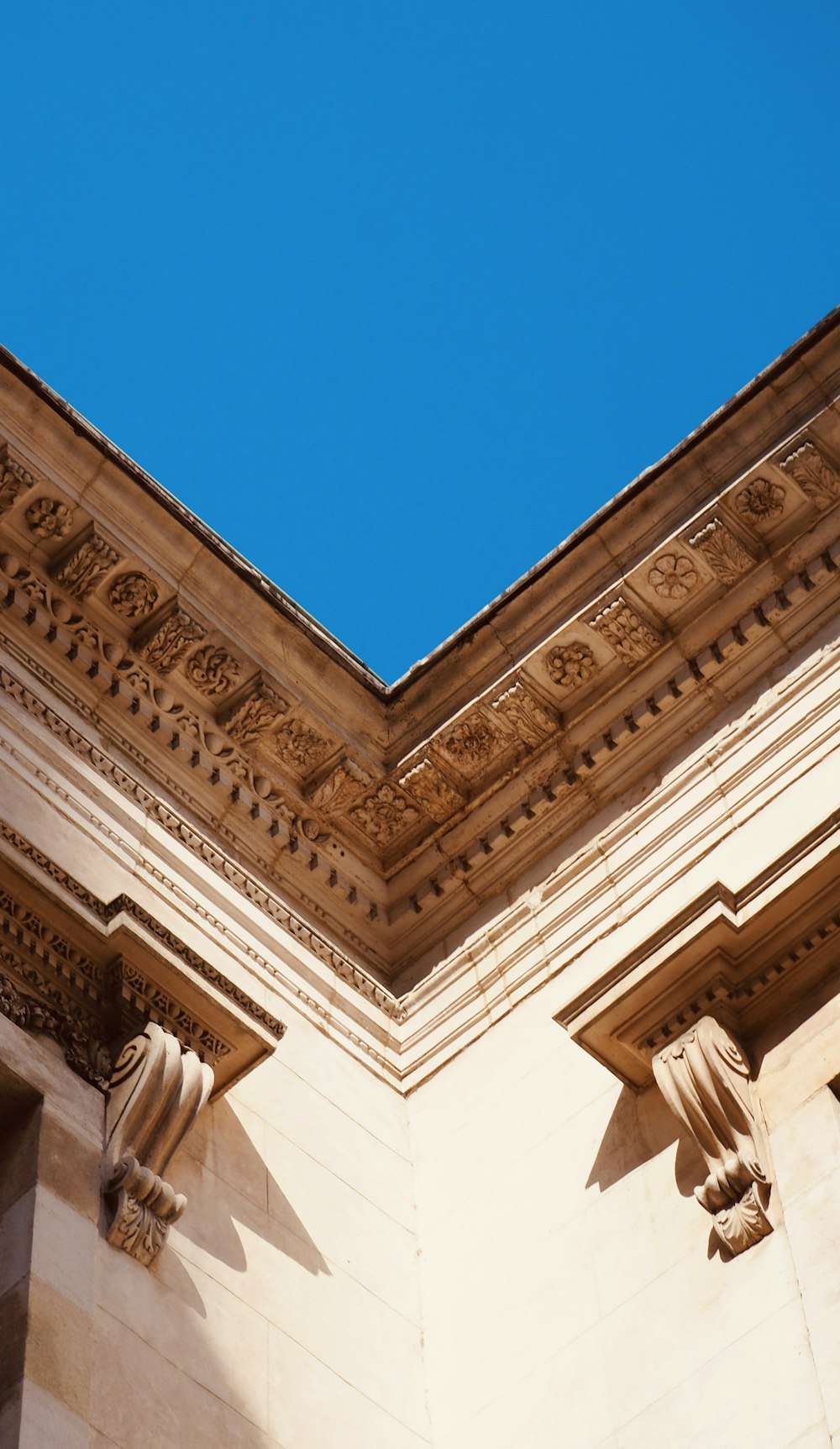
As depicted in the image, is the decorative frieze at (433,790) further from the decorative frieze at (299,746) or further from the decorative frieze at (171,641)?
the decorative frieze at (171,641)

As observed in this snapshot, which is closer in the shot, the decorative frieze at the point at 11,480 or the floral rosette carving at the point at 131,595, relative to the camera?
the decorative frieze at the point at 11,480

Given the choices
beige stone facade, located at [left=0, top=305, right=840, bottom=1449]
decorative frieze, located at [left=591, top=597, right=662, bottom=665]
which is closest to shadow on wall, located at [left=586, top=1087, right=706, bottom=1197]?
beige stone facade, located at [left=0, top=305, right=840, bottom=1449]

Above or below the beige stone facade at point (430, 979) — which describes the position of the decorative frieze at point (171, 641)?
above

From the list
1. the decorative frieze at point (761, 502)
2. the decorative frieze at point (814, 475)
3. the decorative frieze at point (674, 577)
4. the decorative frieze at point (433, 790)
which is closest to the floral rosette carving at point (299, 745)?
the decorative frieze at point (433, 790)

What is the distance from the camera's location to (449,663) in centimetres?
1188

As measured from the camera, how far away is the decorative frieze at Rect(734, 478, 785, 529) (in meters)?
11.1

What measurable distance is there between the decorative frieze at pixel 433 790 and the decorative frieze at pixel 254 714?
0.74 metres

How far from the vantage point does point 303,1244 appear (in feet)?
29.3

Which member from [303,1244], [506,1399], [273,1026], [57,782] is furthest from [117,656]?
[506,1399]

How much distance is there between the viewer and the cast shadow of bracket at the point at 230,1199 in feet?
27.8

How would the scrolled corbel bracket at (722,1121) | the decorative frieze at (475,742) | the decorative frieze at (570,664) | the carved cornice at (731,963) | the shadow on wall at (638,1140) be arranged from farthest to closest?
the decorative frieze at (475,742) → the decorative frieze at (570,664) → the carved cornice at (731,963) → the shadow on wall at (638,1140) → the scrolled corbel bracket at (722,1121)

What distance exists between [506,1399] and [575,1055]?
1.64 metres

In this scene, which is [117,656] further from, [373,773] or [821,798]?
[821,798]

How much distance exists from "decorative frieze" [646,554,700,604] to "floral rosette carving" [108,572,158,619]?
7.89ft
